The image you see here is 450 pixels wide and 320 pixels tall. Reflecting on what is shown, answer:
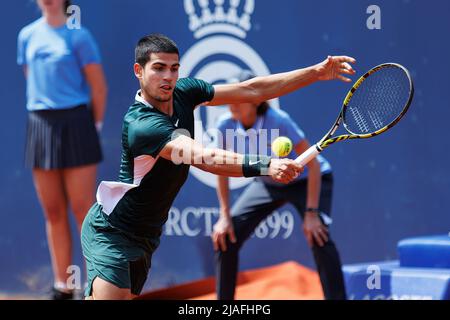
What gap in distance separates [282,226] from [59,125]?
1.91m

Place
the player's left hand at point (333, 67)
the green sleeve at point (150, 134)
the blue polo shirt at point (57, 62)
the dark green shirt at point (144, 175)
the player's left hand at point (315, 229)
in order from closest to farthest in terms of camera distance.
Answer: the green sleeve at point (150, 134) → the dark green shirt at point (144, 175) → the player's left hand at point (333, 67) → the player's left hand at point (315, 229) → the blue polo shirt at point (57, 62)

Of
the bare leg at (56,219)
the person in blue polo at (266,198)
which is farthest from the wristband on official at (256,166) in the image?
the bare leg at (56,219)

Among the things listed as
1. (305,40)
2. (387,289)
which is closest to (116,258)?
(387,289)

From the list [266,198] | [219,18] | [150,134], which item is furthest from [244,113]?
[150,134]

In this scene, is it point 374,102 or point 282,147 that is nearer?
point 282,147

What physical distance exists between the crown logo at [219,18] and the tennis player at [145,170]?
2.38 metres

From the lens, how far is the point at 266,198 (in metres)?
6.71

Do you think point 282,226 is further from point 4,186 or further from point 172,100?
point 172,100

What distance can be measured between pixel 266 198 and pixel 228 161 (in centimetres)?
241

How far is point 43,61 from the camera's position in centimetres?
726

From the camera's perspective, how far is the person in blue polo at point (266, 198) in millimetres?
6422

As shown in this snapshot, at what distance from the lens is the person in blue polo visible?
21.1 feet

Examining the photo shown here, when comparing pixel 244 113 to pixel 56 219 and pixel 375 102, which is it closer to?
pixel 375 102

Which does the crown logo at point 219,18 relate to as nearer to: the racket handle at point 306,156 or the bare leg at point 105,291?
the racket handle at point 306,156
